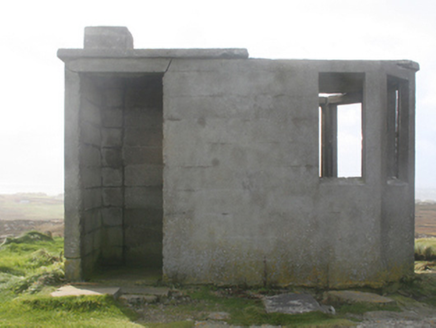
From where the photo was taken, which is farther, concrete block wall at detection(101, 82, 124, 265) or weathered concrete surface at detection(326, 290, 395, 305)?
concrete block wall at detection(101, 82, 124, 265)

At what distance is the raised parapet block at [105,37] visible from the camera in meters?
5.49

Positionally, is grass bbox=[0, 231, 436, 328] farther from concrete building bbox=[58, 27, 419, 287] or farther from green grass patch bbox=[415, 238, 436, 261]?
green grass patch bbox=[415, 238, 436, 261]

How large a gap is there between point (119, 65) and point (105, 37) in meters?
0.63

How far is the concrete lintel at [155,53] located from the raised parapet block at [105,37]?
365 mm

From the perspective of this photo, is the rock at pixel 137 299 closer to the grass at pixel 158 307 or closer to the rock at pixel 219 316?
the grass at pixel 158 307

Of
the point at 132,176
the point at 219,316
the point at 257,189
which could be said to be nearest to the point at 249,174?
the point at 257,189

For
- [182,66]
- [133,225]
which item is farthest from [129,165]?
[182,66]

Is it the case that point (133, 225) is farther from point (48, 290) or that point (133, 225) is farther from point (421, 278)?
point (421, 278)

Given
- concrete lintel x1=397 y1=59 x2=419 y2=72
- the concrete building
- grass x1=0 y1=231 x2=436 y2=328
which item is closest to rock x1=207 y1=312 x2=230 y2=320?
grass x1=0 y1=231 x2=436 y2=328

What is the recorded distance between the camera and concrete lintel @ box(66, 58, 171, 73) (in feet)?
17.0

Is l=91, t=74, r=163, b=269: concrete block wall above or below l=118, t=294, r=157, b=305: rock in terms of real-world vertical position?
above

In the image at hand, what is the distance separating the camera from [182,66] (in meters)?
5.16

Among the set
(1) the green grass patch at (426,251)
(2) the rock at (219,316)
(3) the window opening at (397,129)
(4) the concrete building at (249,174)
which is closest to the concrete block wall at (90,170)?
(4) the concrete building at (249,174)

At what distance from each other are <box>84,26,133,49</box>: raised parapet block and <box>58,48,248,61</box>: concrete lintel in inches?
14.4
